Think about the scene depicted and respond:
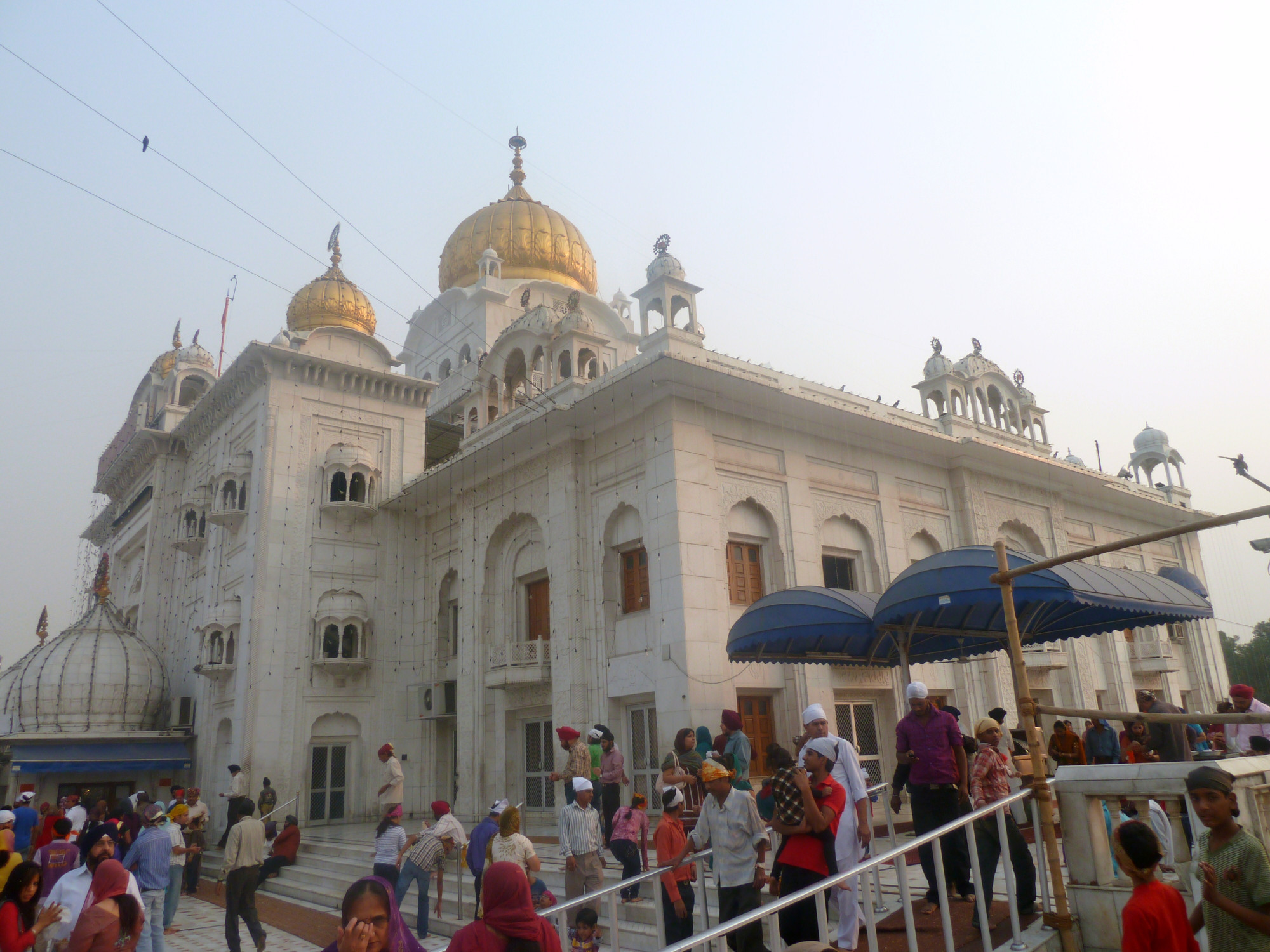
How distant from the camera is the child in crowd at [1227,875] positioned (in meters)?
3.94

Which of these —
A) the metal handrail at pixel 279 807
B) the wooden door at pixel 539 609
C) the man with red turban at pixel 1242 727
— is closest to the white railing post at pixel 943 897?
the man with red turban at pixel 1242 727

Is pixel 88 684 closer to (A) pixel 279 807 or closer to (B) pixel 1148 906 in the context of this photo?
(A) pixel 279 807

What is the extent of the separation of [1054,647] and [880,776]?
696 centimetres

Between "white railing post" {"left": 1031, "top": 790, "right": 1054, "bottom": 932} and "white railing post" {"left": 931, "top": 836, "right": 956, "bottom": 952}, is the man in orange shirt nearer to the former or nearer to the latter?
"white railing post" {"left": 931, "top": 836, "right": 956, "bottom": 952}

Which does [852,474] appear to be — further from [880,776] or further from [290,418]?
[290,418]

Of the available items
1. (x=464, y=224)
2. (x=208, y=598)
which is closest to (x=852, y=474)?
(x=208, y=598)

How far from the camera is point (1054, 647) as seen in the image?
2033cm

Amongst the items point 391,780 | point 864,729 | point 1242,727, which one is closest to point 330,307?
point 391,780

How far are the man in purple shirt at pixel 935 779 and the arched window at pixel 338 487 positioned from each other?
60.3 ft

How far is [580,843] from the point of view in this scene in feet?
26.9

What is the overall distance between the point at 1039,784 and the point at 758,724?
9.74 metres

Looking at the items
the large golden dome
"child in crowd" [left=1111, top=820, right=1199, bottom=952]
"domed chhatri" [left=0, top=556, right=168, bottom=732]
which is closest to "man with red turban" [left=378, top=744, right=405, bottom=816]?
"child in crowd" [left=1111, top=820, right=1199, bottom=952]

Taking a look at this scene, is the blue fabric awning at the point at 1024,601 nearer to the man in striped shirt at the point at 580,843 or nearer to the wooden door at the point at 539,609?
the man in striped shirt at the point at 580,843

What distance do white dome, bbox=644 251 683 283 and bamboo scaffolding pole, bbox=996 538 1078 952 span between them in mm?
11967
